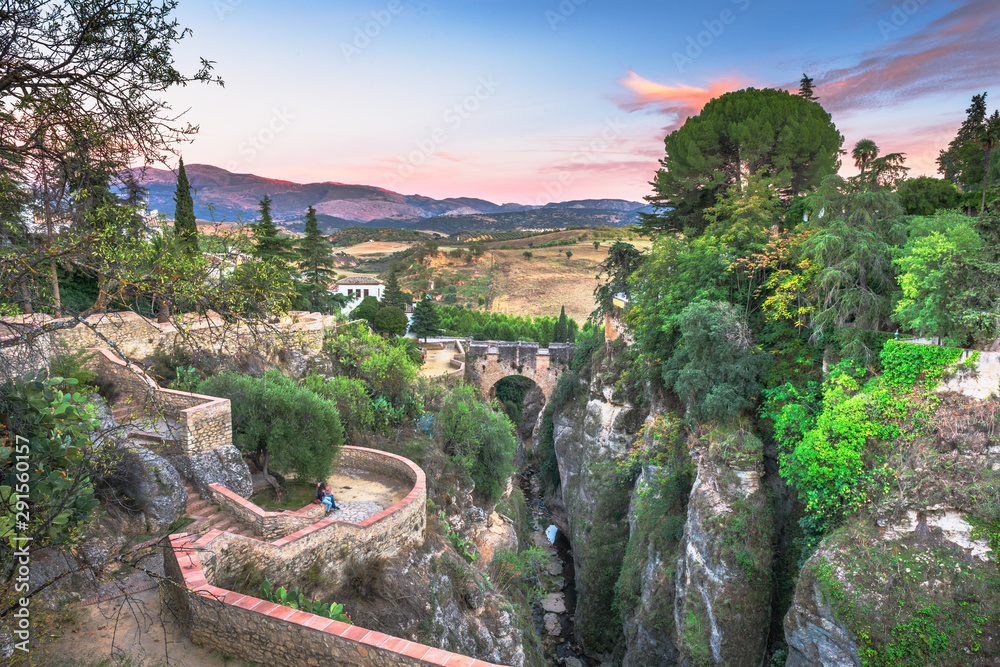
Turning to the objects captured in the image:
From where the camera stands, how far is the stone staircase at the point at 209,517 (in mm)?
9891

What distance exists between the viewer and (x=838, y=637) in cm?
916

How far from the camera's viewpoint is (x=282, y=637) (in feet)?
22.4

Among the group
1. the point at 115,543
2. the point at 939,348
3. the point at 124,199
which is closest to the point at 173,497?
the point at 115,543

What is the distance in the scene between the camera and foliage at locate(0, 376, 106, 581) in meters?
4.52

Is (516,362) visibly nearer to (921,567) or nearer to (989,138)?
(989,138)

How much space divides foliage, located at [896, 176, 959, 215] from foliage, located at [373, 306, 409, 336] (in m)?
26.6

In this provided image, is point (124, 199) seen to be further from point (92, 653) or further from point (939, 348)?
point (939, 348)

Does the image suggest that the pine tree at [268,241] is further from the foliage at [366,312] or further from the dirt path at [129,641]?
the dirt path at [129,641]

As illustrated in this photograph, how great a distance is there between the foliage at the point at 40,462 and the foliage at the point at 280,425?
685cm

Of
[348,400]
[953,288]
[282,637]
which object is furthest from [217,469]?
[953,288]

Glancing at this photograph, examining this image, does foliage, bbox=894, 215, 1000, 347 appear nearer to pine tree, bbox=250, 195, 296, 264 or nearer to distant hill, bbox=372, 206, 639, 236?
pine tree, bbox=250, 195, 296, 264

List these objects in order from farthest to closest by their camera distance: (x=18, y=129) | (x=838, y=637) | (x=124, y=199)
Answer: (x=838, y=637)
(x=124, y=199)
(x=18, y=129)

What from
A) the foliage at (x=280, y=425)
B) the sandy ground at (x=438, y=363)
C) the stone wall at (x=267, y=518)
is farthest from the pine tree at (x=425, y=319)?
the stone wall at (x=267, y=518)

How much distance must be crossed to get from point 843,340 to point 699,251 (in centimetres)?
573
